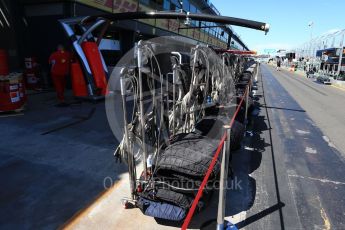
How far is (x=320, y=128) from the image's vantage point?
28.0 feet

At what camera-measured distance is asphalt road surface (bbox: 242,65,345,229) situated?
11.8 feet

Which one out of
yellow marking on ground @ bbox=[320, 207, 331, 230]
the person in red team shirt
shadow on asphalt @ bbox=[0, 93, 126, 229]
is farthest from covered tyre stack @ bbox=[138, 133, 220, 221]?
the person in red team shirt

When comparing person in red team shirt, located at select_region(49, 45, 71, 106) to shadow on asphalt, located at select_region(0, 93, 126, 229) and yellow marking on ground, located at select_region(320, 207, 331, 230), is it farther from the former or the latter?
yellow marking on ground, located at select_region(320, 207, 331, 230)

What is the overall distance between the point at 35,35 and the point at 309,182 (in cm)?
1281

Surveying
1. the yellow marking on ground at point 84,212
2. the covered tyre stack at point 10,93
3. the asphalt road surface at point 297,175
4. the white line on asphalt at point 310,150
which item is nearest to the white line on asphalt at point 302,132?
the asphalt road surface at point 297,175

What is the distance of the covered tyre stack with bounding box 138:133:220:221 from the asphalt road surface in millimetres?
834

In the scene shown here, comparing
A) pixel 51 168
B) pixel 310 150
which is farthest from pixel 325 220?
pixel 51 168

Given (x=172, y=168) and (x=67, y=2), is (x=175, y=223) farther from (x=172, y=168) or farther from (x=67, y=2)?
(x=67, y=2)

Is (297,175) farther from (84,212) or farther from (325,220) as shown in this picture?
(84,212)

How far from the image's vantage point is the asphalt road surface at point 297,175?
11.8ft

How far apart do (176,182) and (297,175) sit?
2893 mm

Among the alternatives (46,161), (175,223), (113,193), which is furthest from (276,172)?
(46,161)

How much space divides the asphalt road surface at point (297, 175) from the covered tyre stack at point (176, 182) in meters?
0.83

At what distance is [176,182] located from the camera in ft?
10.8
